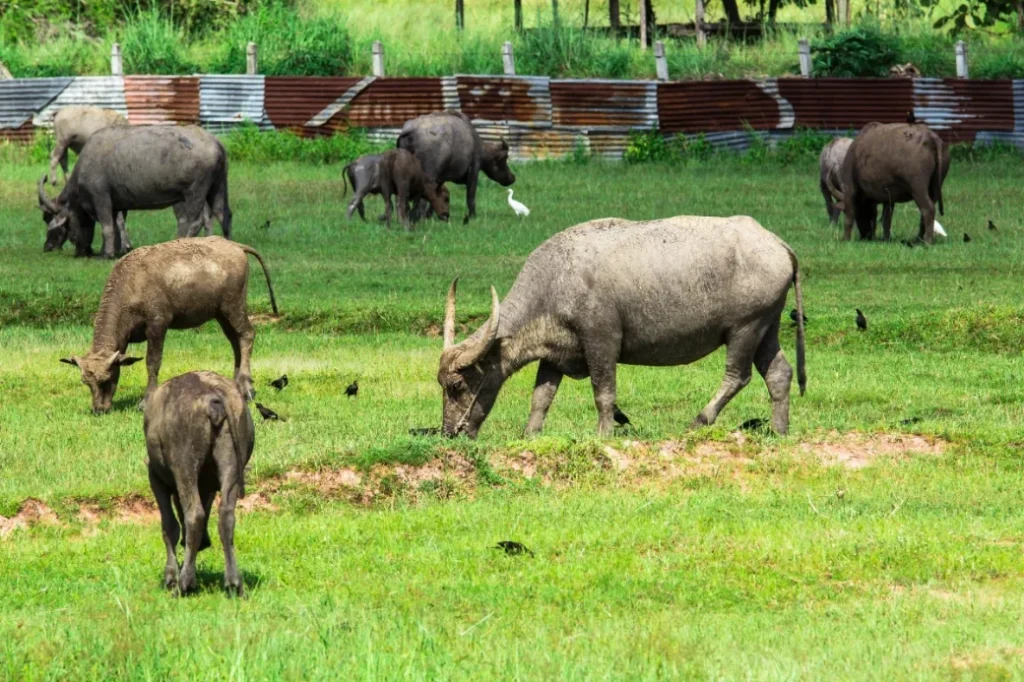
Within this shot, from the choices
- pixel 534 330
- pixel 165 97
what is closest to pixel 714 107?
pixel 165 97

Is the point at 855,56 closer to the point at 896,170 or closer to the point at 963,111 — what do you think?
the point at 963,111

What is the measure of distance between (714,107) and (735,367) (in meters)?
23.9

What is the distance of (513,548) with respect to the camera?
9.55 m

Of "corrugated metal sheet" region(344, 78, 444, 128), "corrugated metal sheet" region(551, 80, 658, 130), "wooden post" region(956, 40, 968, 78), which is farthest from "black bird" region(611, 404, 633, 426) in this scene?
"wooden post" region(956, 40, 968, 78)

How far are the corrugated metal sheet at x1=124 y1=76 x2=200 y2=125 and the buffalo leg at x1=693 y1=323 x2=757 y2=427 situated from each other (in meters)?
25.1

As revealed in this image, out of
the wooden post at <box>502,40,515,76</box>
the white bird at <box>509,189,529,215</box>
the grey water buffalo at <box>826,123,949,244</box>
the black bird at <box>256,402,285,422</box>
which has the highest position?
the wooden post at <box>502,40,515,76</box>

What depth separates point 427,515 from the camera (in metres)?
10.6

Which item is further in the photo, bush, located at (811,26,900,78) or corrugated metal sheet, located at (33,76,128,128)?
bush, located at (811,26,900,78)

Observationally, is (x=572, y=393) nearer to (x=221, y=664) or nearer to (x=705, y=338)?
(x=705, y=338)

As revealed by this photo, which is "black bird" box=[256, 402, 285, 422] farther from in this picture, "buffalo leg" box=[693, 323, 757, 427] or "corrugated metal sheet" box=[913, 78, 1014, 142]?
"corrugated metal sheet" box=[913, 78, 1014, 142]

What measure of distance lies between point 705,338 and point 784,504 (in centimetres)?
218

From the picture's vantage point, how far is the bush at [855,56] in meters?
39.0

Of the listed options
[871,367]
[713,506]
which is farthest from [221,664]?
[871,367]

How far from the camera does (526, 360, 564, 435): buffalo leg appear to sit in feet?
42.1
